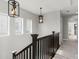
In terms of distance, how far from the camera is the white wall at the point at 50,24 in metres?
8.89

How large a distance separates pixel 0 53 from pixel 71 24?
32.5ft

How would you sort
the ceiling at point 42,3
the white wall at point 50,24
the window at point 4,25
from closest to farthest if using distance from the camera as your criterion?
the window at point 4,25
the ceiling at point 42,3
the white wall at point 50,24

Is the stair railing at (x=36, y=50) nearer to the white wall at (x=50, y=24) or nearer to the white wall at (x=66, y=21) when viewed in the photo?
the white wall at (x=50, y=24)

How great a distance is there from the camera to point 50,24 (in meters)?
9.18

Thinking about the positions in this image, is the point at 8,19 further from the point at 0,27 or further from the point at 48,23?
the point at 48,23

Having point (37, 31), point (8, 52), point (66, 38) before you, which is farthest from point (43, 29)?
point (8, 52)

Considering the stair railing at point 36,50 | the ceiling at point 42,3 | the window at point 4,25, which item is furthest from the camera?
the ceiling at point 42,3

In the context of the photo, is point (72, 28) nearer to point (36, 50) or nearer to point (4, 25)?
point (4, 25)

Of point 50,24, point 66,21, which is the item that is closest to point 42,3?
point 50,24

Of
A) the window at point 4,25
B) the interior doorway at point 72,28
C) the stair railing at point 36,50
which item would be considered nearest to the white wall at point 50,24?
the interior doorway at point 72,28

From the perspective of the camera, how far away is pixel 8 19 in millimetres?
5133


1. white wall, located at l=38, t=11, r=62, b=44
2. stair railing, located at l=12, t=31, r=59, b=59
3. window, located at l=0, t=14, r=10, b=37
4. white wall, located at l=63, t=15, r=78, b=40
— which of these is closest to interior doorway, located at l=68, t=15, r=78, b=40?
white wall, located at l=63, t=15, r=78, b=40

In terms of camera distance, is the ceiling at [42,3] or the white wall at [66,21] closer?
the ceiling at [42,3]

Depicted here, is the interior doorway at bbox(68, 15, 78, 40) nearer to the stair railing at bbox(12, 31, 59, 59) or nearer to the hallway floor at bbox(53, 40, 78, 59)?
the hallway floor at bbox(53, 40, 78, 59)
